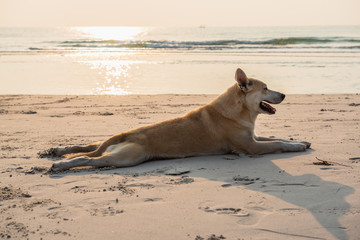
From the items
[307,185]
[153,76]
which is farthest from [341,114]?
[153,76]

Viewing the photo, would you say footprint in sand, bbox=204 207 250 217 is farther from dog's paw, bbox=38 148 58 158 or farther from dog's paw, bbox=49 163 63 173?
dog's paw, bbox=38 148 58 158

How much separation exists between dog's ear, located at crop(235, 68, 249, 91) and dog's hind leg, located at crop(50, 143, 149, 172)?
1.72 meters

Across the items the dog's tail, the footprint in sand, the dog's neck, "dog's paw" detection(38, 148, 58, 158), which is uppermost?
the dog's neck

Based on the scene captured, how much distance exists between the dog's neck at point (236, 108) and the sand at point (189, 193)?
0.59 metres

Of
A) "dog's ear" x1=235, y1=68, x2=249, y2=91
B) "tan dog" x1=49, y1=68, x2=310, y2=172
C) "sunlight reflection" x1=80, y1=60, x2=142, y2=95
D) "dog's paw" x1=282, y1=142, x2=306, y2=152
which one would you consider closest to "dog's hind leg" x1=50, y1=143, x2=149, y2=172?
"tan dog" x1=49, y1=68, x2=310, y2=172

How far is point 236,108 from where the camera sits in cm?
625

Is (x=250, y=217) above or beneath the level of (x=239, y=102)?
beneath

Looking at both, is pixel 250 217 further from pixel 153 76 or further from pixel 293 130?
pixel 153 76

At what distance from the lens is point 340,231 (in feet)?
11.0

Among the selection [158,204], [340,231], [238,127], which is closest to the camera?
[340,231]

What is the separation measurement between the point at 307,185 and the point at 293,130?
3.36 metres

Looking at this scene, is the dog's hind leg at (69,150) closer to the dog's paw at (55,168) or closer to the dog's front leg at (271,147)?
the dog's paw at (55,168)

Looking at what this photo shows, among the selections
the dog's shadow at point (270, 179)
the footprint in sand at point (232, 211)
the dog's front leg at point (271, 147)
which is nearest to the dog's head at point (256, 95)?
the dog's front leg at point (271, 147)

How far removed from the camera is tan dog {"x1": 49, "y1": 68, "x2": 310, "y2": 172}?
5.81 m
